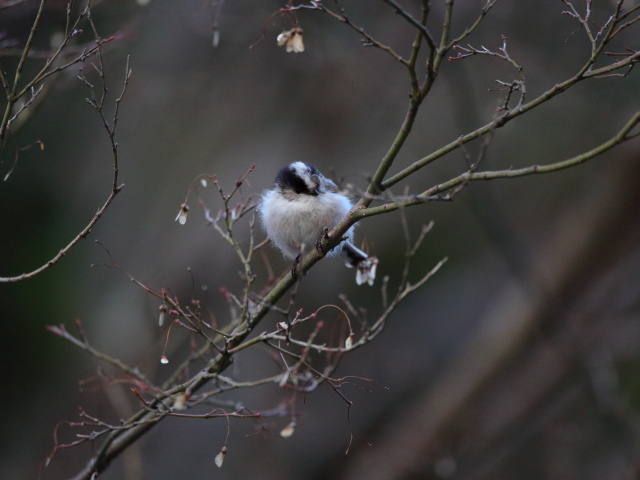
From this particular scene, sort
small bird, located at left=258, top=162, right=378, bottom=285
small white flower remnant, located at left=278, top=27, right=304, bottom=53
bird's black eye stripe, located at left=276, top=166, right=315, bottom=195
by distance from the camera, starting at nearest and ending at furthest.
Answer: small white flower remnant, located at left=278, top=27, right=304, bottom=53 < small bird, located at left=258, top=162, right=378, bottom=285 < bird's black eye stripe, located at left=276, top=166, right=315, bottom=195

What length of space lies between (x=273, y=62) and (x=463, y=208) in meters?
2.84

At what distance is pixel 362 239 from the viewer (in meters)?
6.17

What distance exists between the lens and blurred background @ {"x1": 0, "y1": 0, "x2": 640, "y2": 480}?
6383 mm

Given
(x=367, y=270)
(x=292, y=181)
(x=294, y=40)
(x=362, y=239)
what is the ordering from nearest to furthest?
(x=294, y=40)
(x=367, y=270)
(x=292, y=181)
(x=362, y=239)

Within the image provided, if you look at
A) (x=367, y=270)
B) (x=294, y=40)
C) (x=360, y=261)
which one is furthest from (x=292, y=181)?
(x=294, y=40)

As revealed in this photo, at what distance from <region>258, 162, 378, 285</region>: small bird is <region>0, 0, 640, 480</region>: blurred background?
6.13ft

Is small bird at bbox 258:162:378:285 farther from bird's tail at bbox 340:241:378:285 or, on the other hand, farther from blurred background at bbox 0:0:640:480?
blurred background at bbox 0:0:640:480

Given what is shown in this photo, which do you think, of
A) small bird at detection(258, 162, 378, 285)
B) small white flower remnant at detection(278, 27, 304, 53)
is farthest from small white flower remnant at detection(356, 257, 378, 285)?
small white flower remnant at detection(278, 27, 304, 53)

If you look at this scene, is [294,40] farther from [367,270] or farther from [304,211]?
[304,211]

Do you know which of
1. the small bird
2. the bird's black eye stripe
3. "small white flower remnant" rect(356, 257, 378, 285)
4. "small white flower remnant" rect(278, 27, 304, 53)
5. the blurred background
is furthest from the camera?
the blurred background

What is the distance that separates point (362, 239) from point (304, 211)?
2.14 m

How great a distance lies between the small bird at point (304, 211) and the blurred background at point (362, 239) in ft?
6.13

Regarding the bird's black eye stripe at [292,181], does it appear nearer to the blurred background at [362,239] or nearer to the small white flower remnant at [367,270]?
the small white flower remnant at [367,270]

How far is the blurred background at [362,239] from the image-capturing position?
20.9ft
